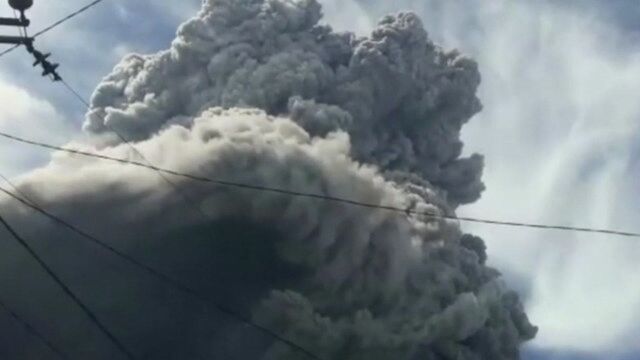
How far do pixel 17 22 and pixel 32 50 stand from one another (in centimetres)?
103

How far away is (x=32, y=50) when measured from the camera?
34344 mm

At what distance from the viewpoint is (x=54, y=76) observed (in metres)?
34.8

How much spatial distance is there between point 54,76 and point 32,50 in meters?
0.74

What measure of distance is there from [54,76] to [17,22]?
1713mm

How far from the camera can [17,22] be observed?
33438mm
